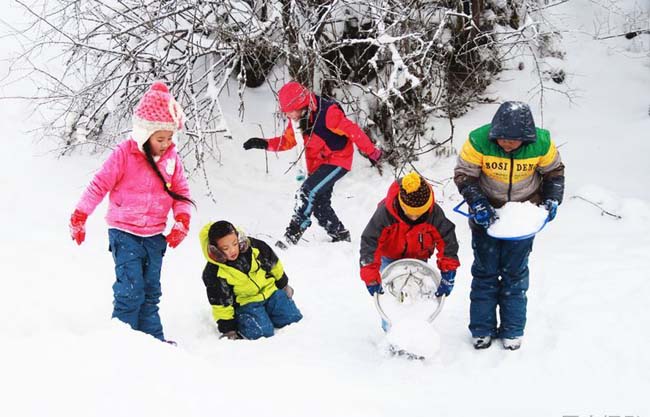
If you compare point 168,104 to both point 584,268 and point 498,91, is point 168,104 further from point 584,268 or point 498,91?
point 498,91

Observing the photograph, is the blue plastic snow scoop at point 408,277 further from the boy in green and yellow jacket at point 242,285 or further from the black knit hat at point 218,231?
the black knit hat at point 218,231

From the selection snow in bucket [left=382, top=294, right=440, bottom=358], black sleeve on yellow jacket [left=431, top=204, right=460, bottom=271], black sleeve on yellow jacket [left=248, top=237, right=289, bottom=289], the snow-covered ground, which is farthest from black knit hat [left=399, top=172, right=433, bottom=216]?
black sleeve on yellow jacket [left=248, top=237, right=289, bottom=289]

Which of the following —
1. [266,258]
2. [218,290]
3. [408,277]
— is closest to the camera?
[408,277]

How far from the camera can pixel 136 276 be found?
356 centimetres

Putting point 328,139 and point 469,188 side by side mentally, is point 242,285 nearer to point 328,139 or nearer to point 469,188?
point 469,188

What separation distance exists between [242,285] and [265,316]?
26cm

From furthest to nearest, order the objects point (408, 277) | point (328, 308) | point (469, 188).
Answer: point (328, 308) < point (408, 277) < point (469, 188)

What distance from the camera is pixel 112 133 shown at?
19.5 feet

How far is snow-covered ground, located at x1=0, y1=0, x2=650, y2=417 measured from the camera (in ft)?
8.30

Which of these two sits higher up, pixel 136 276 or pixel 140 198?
pixel 140 198

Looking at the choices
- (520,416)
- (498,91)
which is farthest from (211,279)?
(498,91)

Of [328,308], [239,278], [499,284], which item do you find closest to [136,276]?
[239,278]

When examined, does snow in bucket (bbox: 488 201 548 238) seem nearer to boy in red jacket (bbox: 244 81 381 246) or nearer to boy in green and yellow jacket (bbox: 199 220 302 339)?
boy in green and yellow jacket (bbox: 199 220 302 339)

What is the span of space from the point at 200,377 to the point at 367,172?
4547 millimetres
